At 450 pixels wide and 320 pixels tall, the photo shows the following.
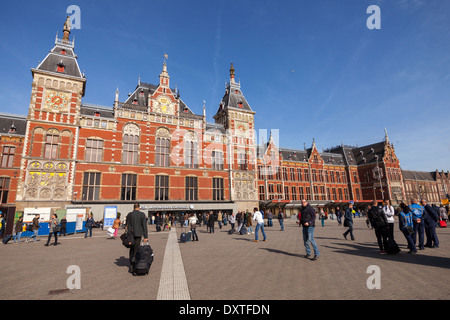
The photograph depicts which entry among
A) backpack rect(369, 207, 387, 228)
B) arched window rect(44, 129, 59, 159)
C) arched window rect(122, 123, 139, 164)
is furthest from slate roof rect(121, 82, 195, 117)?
backpack rect(369, 207, 387, 228)

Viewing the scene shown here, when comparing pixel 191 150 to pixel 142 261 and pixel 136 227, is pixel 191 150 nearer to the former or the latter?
pixel 136 227

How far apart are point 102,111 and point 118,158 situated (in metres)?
7.01

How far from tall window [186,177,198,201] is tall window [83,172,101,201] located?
11.4 metres

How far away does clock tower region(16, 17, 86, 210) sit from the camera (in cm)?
2495

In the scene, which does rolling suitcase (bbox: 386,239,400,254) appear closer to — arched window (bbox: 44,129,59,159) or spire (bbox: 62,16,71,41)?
arched window (bbox: 44,129,59,159)

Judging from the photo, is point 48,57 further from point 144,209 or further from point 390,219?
point 390,219

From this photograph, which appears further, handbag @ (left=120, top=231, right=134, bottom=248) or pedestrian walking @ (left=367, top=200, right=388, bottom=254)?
pedestrian walking @ (left=367, top=200, right=388, bottom=254)

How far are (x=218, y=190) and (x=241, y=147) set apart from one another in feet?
27.4

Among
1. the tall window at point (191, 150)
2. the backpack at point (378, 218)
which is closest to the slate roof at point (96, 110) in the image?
the tall window at point (191, 150)

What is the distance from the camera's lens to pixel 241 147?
38188 mm

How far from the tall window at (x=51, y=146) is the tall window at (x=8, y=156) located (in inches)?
298

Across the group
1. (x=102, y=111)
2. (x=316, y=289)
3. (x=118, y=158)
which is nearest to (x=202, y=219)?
(x=118, y=158)

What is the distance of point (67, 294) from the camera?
491 centimetres

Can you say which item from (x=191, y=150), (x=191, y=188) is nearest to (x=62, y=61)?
(x=191, y=150)
